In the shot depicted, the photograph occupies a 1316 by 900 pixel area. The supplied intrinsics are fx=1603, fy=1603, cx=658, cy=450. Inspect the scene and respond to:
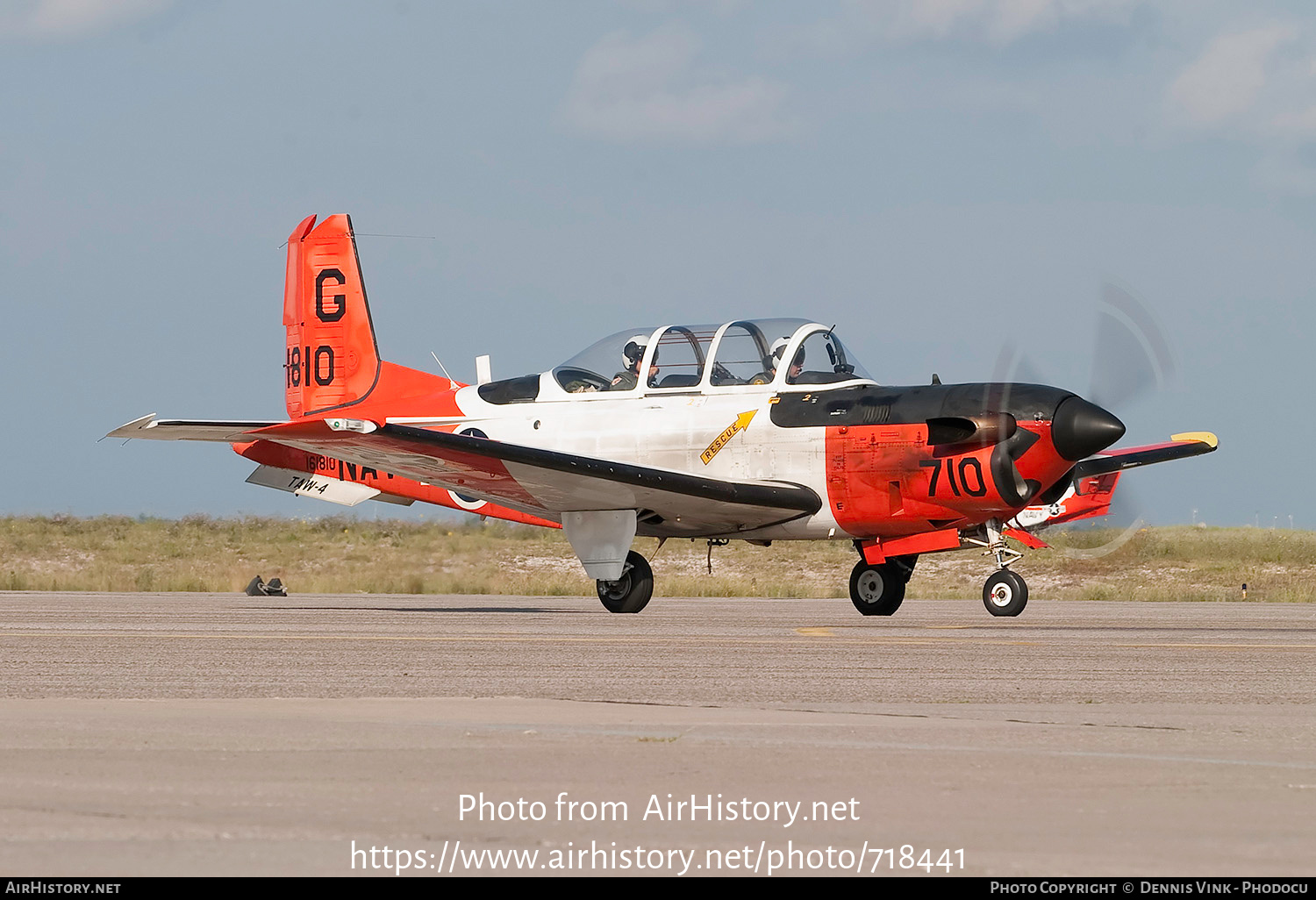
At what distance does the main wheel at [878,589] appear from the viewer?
19.5 m

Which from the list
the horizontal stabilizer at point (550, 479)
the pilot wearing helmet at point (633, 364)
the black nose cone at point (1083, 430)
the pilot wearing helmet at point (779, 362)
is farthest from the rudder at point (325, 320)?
the black nose cone at point (1083, 430)

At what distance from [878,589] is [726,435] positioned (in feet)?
8.64

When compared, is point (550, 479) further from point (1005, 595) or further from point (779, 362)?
point (1005, 595)

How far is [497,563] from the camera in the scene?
135 feet

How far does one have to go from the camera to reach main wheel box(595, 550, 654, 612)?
774 inches

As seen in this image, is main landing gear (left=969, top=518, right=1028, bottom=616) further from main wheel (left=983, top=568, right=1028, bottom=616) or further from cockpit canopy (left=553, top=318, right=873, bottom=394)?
cockpit canopy (left=553, top=318, right=873, bottom=394)

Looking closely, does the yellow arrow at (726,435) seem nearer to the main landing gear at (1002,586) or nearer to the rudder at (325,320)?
the main landing gear at (1002,586)

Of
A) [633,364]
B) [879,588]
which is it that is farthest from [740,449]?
[879,588]

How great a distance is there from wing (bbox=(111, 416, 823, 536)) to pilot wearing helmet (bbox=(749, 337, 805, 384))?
1.30 metres

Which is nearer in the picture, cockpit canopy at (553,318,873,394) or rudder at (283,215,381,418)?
cockpit canopy at (553,318,873,394)

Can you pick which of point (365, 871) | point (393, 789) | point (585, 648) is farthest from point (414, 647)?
point (365, 871)

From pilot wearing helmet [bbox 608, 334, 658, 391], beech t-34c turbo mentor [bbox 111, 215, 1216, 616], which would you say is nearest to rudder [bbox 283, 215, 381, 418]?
beech t-34c turbo mentor [bbox 111, 215, 1216, 616]

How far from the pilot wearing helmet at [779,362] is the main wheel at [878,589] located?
2.48 m

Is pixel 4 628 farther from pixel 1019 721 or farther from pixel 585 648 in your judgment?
pixel 1019 721
